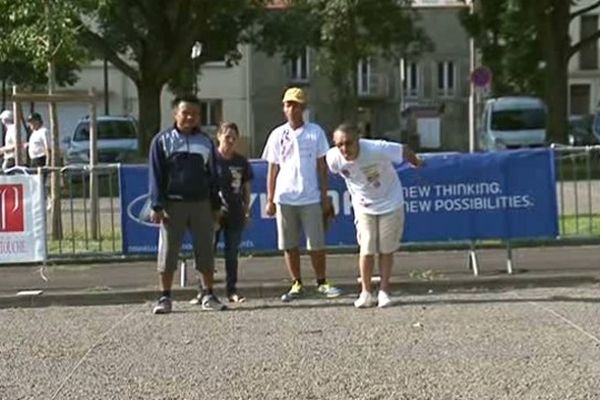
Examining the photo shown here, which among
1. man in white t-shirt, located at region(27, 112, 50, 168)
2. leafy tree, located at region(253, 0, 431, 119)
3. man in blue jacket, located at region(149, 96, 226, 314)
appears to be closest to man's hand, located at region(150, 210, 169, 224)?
man in blue jacket, located at region(149, 96, 226, 314)

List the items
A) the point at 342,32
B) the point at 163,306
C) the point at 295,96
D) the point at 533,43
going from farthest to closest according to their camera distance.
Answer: the point at 533,43, the point at 342,32, the point at 295,96, the point at 163,306

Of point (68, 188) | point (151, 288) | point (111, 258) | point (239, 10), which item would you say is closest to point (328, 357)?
point (151, 288)

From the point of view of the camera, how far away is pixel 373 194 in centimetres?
980

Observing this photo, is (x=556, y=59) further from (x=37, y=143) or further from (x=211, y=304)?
(x=211, y=304)

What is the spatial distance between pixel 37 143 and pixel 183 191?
402 inches

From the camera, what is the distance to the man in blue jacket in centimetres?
957

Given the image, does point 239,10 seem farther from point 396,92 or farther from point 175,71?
point 396,92

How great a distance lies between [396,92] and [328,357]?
2188 inches

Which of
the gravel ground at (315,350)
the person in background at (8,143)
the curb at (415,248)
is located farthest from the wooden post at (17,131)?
the gravel ground at (315,350)

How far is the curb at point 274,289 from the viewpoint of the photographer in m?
10.6

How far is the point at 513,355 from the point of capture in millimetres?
7551

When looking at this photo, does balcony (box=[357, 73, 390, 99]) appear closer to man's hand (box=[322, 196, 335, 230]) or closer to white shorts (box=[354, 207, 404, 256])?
man's hand (box=[322, 196, 335, 230])

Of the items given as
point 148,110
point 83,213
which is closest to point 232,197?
point 83,213

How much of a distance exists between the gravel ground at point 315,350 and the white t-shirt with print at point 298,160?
1.00 m
